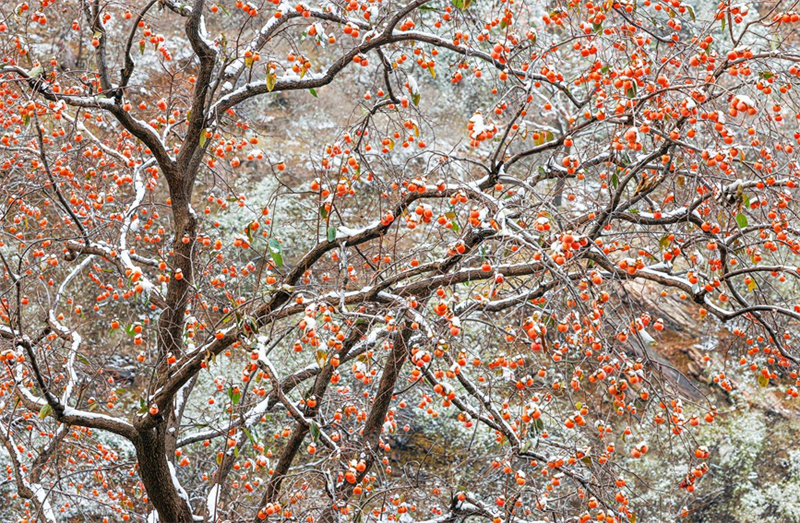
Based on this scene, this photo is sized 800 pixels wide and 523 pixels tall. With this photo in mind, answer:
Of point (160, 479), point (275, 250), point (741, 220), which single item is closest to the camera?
point (741, 220)

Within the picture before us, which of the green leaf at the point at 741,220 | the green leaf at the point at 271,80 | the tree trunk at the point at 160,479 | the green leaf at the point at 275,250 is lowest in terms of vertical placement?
the green leaf at the point at 741,220

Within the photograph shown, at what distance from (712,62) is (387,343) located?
203 cm

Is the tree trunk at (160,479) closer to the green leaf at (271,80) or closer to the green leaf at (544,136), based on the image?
the green leaf at (271,80)

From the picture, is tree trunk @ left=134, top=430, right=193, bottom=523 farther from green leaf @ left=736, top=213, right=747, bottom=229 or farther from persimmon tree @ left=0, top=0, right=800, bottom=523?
green leaf @ left=736, top=213, right=747, bottom=229

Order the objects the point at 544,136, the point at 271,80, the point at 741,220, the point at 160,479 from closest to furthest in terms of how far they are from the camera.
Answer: the point at 741,220 → the point at 271,80 → the point at 544,136 → the point at 160,479

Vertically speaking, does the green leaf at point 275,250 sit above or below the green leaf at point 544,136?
below

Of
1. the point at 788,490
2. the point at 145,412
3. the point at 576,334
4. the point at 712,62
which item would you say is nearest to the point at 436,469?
the point at 788,490

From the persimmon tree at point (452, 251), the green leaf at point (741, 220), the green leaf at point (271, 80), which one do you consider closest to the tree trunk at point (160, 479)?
the persimmon tree at point (452, 251)

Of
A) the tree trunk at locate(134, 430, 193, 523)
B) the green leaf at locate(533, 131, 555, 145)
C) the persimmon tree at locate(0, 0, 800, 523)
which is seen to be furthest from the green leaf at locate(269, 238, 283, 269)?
the tree trunk at locate(134, 430, 193, 523)

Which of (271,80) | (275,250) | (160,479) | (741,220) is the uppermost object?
(271,80)

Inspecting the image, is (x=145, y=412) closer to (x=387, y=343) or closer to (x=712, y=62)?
(x=387, y=343)

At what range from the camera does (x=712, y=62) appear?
3.37 metres

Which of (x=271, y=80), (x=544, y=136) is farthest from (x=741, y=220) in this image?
(x=271, y=80)

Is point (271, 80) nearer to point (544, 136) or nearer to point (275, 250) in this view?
point (275, 250)
